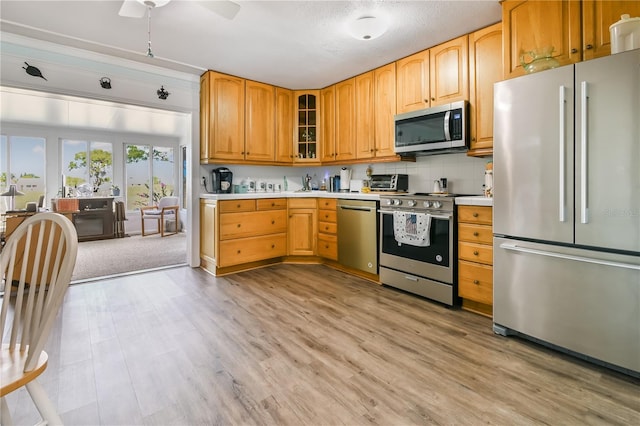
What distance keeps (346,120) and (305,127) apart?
0.71 metres

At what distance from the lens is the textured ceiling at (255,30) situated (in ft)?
8.41

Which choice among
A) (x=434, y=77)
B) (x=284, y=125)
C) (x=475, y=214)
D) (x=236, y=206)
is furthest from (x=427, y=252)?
(x=284, y=125)

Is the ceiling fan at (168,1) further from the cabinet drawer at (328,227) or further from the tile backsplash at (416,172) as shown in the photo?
the cabinet drawer at (328,227)

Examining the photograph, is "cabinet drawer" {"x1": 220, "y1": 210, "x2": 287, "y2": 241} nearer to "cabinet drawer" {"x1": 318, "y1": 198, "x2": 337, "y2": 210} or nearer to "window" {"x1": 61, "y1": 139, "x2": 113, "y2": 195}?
"cabinet drawer" {"x1": 318, "y1": 198, "x2": 337, "y2": 210}

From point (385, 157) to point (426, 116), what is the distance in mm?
691

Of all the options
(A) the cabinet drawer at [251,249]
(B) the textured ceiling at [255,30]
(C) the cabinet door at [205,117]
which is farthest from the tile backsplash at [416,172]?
(B) the textured ceiling at [255,30]

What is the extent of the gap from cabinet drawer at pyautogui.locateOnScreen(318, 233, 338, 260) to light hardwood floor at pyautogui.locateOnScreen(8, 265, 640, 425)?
111 cm

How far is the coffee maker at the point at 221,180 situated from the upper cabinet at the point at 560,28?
3225 millimetres

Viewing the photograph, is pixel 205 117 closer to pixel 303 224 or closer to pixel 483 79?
pixel 303 224

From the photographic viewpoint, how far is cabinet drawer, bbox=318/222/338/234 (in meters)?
4.04

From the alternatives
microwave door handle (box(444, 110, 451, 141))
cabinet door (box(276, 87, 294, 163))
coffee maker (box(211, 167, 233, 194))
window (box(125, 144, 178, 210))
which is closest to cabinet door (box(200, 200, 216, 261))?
coffee maker (box(211, 167, 233, 194))

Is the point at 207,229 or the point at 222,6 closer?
the point at 222,6

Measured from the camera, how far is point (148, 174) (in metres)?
7.88

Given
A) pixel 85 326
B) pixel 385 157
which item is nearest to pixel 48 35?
pixel 85 326
